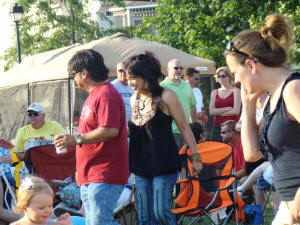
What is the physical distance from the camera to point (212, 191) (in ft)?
23.5

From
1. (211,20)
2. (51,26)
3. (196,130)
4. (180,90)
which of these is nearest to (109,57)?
(180,90)

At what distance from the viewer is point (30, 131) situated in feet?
26.8

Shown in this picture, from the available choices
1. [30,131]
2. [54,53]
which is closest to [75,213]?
[30,131]

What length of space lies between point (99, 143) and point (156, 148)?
2.15 feet

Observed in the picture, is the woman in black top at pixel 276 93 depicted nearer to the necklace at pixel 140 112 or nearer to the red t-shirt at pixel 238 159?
the necklace at pixel 140 112

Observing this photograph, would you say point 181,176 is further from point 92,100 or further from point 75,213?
point 92,100

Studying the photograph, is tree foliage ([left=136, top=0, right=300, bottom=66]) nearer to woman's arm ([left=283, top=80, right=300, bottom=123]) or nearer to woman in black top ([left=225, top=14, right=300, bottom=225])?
woman in black top ([left=225, top=14, right=300, bottom=225])

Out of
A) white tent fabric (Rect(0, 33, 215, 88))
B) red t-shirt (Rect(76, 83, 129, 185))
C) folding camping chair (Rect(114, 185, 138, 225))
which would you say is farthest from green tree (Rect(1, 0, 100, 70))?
red t-shirt (Rect(76, 83, 129, 185))

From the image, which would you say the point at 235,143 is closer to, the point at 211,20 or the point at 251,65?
the point at 251,65

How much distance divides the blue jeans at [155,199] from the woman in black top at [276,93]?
194 centimetres

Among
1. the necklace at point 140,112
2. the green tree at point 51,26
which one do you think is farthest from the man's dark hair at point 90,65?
the green tree at point 51,26

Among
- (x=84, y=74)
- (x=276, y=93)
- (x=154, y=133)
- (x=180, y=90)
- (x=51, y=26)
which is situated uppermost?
(x=276, y=93)

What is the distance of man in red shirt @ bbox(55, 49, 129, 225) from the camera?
4496mm

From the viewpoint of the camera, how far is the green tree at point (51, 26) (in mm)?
23406
